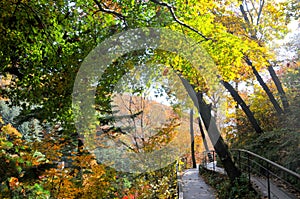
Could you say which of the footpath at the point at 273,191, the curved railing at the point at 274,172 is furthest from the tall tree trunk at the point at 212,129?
the footpath at the point at 273,191

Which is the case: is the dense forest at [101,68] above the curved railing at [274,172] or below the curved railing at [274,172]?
above

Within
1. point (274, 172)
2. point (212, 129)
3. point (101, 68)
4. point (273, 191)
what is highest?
point (101, 68)

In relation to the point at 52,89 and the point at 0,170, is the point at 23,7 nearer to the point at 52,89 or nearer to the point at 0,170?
the point at 52,89

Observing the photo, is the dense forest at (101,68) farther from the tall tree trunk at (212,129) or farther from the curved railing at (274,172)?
the curved railing at (274,172)

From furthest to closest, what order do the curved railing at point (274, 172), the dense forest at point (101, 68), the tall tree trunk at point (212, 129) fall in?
the tall tree trunk at point (212, 129)
the dense forest at point (101, 68)
the curved railing at point (274, 172)

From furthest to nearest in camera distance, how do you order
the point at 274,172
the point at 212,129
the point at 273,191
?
the point at 212,129 < the point at 274,172 < the point at 273,191

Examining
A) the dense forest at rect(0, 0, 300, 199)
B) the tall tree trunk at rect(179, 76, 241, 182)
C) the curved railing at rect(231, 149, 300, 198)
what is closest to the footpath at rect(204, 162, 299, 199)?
the curved railing at rect(231, 149, 300, 198)

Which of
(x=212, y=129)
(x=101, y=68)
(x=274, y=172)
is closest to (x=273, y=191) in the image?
(x=274, y=172)

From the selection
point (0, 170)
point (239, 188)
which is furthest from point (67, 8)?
point (239, 188)

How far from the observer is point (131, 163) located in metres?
9.44

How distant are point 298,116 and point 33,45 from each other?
20.9 feet

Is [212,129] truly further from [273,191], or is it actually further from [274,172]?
[273,191]

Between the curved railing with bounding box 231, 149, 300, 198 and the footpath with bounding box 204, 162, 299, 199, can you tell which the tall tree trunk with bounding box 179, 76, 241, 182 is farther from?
the footpath with bounding box 204, 162, 299, 199

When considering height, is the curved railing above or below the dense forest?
below
